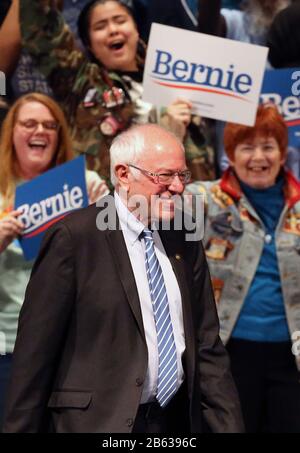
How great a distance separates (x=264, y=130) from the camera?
442cm

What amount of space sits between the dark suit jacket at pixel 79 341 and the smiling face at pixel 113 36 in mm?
1492

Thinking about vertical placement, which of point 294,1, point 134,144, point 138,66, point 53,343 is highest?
point 294,1

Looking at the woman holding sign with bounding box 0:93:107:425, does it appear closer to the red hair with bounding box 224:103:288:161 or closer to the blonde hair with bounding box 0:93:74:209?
the blonde hair with bounding box 0:93:74:209

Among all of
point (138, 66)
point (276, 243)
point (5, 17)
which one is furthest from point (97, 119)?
point (276, 243)

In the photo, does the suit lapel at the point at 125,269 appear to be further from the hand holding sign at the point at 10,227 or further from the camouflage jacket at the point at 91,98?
the camouflage jacket at the point at 91,98

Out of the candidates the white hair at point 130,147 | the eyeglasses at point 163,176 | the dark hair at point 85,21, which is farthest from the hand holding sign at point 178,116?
the eyeglasses at point 163,176

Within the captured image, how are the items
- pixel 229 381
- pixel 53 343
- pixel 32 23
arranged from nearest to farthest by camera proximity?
pixel 53 343
pixel 229 381
pixel 32 23

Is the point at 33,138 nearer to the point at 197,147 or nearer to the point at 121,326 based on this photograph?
the point at 197,147

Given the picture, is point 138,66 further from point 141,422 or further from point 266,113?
Answer: point 141,422

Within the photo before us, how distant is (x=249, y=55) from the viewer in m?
4.37

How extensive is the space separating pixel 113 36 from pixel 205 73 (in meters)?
0.46

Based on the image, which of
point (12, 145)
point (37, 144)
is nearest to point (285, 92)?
point (37, 144)

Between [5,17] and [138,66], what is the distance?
64cm

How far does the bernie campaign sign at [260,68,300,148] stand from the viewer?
14.7 ft
